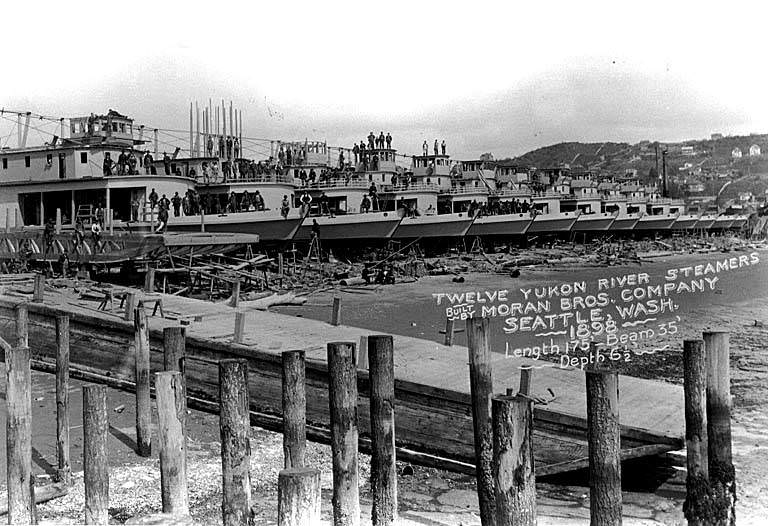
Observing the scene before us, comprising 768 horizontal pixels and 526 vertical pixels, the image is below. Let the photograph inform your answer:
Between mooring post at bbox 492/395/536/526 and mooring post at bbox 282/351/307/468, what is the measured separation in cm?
227

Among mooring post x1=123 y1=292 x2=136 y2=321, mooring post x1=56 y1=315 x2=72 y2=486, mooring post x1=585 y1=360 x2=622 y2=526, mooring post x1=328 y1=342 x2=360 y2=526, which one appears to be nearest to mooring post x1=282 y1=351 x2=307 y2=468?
mooring post x1=328 y1=342 x2=360 y2=526

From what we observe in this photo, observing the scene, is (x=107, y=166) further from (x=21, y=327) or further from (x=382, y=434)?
(x=382, y=434)

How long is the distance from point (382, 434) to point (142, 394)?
3.95m

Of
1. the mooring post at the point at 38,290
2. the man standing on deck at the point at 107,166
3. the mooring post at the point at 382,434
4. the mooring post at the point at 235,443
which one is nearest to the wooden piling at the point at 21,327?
the mooring post at the point at 38,290

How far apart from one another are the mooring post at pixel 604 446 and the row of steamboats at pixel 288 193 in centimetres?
2067

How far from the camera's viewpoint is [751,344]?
17.8m

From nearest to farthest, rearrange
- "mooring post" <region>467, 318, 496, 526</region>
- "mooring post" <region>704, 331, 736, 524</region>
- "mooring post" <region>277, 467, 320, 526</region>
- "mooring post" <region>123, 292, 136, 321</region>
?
"mooring post" <region>277, 467, 320, 526</region> → "mooring post" <region>704, 331, 736, 524</region> → "mooring post" <region>467, 318, 496, 526</region> → "mooring post" <region>123, 292, 136, 321</region>

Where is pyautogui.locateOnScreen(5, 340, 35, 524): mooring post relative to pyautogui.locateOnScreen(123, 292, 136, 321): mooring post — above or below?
below

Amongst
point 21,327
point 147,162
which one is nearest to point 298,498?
point 21,327

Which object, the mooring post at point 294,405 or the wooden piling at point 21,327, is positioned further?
the wooden piling at point 21,327

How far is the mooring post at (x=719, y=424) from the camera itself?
6.24m

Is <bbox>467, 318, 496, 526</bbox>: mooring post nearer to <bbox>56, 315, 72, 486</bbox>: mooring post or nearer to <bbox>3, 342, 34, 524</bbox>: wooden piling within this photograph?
<bbox>3, 342, 34, 524</bbox>: wooden piling

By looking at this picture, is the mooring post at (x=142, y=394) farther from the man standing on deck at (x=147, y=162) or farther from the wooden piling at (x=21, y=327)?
the man standing on deck at (x=147, y=162)

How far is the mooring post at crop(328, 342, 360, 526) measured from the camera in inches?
264
